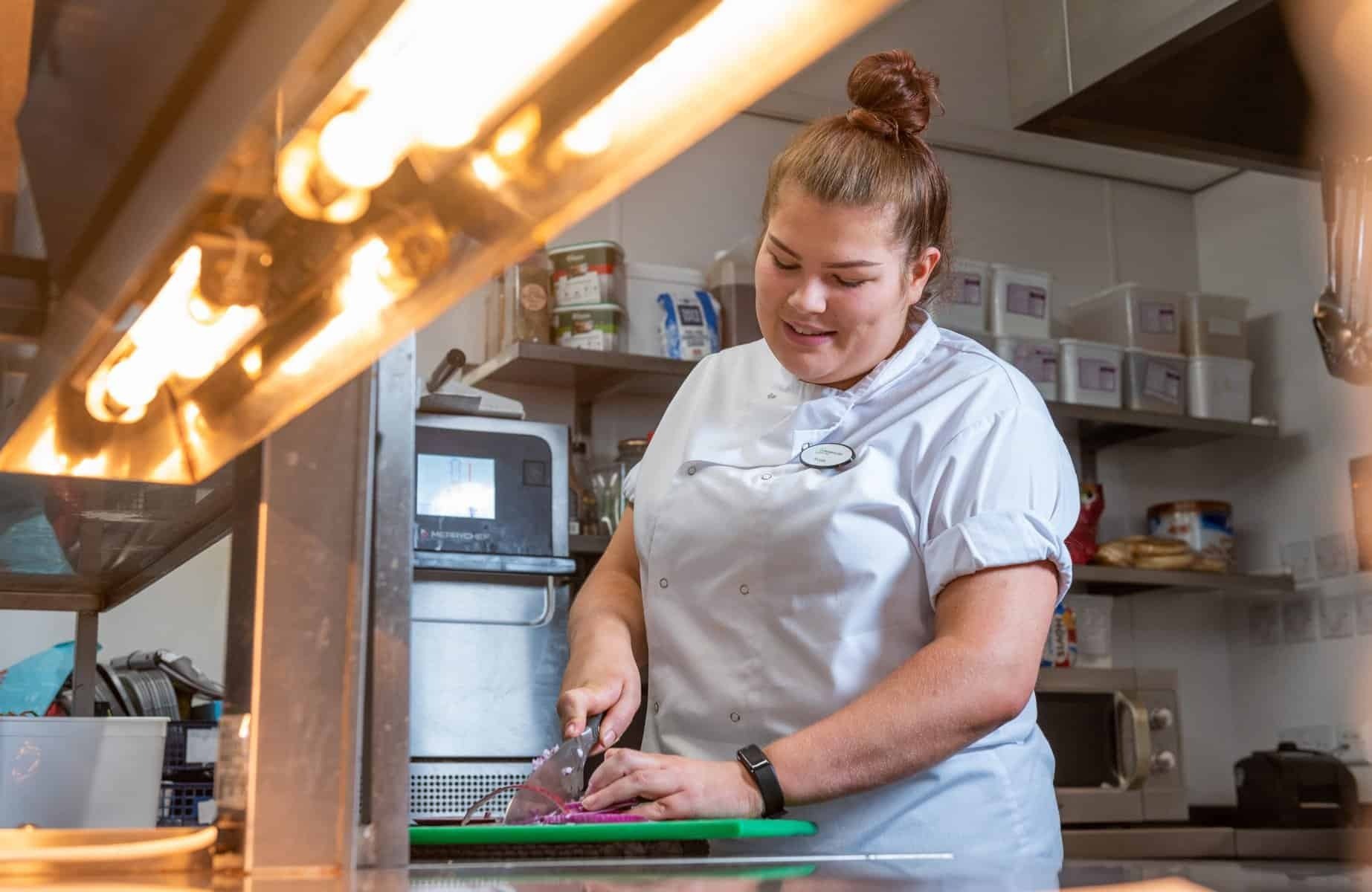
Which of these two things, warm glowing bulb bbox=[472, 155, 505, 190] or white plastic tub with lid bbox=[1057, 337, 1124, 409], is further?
white plastic tub with lid bbox=[1057, 337, 1124, 409]

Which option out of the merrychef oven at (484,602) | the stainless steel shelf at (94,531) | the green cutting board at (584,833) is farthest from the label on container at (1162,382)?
the stainless steel shelf at (94,531)

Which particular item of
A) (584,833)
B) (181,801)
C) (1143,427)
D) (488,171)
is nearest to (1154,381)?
(1143,427)

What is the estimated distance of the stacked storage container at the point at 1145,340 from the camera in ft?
12.6

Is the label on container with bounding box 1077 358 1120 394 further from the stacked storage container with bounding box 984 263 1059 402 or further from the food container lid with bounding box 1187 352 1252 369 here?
the food container lid with bounding box 1187 352 1252 369

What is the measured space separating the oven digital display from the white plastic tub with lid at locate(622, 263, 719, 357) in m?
0.74

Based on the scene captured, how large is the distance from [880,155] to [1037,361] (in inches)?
98.1

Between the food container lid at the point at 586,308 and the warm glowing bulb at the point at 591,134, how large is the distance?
2.62 meters

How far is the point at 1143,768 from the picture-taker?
3322mm

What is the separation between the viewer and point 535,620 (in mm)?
2588

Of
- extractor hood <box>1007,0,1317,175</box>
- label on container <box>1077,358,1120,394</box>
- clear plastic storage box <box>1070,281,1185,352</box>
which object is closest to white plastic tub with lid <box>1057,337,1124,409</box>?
label on container <box>1077,358,1120,394</box>

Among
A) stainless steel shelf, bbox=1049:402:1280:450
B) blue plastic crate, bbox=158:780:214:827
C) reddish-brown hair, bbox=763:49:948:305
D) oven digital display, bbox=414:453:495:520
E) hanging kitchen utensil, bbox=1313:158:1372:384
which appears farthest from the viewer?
stainless steel shelf, bbox=1049:402:1280:450

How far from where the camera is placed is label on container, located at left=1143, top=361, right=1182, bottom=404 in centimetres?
386

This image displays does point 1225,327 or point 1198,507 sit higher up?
point 1225,327

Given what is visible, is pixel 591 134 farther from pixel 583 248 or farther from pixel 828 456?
pixel 583 248
